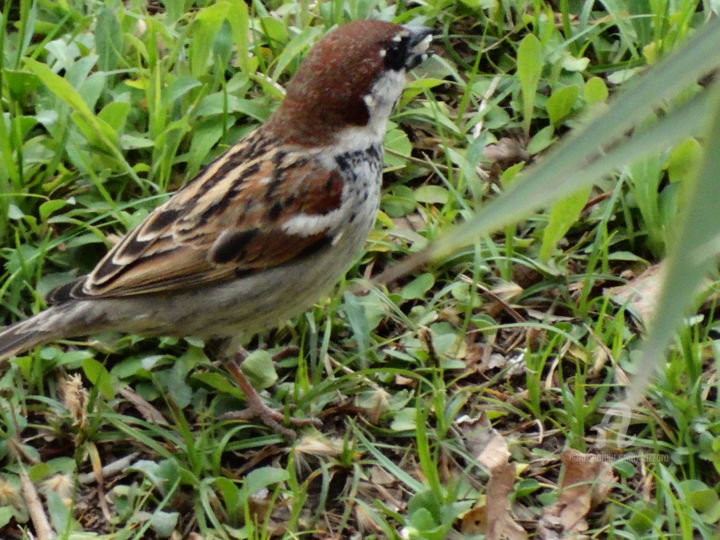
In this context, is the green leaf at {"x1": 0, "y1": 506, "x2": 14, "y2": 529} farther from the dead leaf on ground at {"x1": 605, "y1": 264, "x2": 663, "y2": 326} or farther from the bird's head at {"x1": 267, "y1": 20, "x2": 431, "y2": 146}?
the dead leaf on ground at {"x1": 605, "y1": 264, "x2": 663, "y2": 326}

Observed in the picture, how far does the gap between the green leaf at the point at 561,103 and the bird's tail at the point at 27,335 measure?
2189 mm

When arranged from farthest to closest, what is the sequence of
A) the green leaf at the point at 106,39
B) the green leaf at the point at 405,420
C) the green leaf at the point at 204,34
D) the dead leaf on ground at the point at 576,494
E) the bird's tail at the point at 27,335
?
the green leaf at the point at 106,39 → the green leaf at the point at 204,34 → the green leaf at the point at 405,420 → the bird's tail at the point at 27,335 → the dead leaf on ground at the point at 576,494

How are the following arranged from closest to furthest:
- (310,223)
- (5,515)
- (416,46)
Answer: (5,515), (310,223), (416,46)

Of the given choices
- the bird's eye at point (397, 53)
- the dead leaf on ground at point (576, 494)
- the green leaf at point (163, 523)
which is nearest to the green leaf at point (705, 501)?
the dead leaf on ground at point (576, 494)

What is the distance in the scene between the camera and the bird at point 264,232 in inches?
141

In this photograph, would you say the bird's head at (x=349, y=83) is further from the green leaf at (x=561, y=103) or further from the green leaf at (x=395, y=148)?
the green leaf at (x=561, y=103)

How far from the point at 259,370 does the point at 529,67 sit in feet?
5.60

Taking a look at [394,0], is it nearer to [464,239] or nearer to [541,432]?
[541,432]

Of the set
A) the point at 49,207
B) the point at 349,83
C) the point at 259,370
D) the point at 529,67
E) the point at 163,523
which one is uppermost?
the point at 349,83

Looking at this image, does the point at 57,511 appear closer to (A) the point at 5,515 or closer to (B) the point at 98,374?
(A) the point at 5,515

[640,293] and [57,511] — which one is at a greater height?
[640,293]

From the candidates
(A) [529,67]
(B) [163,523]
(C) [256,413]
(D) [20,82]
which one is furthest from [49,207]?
(A) [529,67]

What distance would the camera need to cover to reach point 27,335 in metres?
3.53

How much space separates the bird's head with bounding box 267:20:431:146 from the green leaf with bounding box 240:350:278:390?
0.76m
